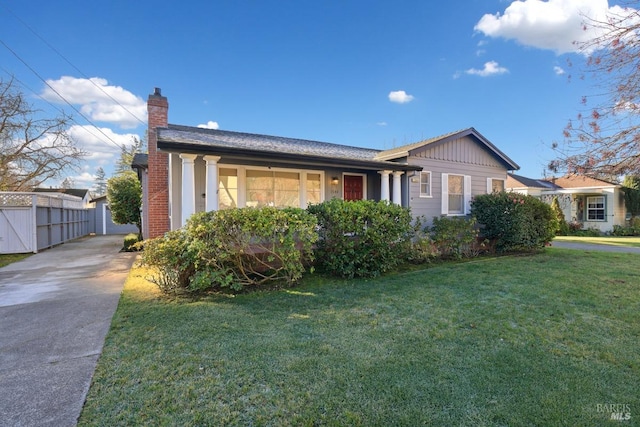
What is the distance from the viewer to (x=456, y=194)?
1106 cm

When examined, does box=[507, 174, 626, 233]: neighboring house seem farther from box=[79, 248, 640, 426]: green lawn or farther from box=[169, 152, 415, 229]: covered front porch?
box=[79, 248, 640, 426]: green lawn

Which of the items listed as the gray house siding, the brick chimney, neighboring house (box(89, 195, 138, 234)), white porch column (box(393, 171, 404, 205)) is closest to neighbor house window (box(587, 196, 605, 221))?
the gray house siding

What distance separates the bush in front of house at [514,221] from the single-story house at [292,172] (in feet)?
3.26

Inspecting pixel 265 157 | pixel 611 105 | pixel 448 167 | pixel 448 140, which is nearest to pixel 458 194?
pixel 448 167

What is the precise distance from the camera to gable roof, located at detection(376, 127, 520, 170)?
9.82 meters

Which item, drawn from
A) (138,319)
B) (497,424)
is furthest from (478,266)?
(138,319)

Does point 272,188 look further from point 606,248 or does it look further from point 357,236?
point 606,248

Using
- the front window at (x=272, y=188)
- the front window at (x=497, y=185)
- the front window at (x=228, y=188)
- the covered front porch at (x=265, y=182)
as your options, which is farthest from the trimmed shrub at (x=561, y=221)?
the front window at (x=228, y=188)

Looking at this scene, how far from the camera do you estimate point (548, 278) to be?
21.5 ft

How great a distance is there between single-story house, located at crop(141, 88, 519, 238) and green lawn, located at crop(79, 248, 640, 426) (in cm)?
301

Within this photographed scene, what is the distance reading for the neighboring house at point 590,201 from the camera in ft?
61.9

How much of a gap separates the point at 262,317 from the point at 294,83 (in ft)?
40.3

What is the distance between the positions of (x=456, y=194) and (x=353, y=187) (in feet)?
13.0

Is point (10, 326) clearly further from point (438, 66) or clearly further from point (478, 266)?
point (438, 66)
